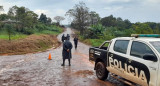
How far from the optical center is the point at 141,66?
573 centimetres

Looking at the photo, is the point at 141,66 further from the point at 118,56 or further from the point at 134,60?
the point at 118,56

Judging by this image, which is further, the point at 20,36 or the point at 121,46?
the point at 20,36

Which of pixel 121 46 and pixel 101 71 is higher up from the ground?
pixel 121 46

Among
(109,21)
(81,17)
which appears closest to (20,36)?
(81,17)

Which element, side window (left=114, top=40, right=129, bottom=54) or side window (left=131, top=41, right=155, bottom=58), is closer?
side window (left=131, top=41, right=155, bottom=58)

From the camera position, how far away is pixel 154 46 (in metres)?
5.65

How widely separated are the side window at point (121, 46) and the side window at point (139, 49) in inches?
16.2

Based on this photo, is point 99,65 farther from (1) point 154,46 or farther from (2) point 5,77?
(2) point 5,77

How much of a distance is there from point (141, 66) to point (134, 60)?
1.34 ft

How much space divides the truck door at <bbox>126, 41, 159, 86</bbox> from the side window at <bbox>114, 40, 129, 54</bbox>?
357mm

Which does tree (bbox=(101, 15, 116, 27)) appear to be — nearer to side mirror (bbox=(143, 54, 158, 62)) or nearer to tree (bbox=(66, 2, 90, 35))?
tree (bbox=(66, 2, 90, 35))

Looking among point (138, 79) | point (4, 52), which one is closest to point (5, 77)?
point (138, 79)

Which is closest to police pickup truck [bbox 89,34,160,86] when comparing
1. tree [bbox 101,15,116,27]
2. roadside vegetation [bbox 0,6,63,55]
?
roadside vegetation [bbox 0,6,63,55]

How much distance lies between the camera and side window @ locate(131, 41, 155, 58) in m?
5.80
